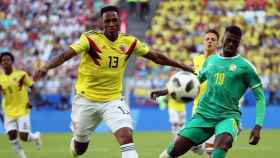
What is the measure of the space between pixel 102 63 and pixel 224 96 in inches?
81.4

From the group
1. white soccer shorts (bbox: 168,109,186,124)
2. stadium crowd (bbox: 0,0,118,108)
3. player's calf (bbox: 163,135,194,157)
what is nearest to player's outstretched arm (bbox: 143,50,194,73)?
player's calf (bbox: 163,135,194,157)

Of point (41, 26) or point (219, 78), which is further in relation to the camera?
point (41, 26)

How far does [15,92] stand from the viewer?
56.7 feet

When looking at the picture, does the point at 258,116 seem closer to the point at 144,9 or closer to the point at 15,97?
the point at 15,97

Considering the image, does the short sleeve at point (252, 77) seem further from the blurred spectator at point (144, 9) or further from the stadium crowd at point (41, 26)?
the blurred spectator at point (144, 9)

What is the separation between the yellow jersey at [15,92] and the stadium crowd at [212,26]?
44.6 feet

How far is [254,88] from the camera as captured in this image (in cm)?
1067

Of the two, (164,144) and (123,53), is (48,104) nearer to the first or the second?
(164,144)

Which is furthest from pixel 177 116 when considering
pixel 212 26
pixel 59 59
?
pixel 212 26

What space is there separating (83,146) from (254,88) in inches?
135

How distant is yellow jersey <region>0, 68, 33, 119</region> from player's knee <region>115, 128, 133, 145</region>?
19.7ft

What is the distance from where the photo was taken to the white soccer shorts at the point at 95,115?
11.7 metres

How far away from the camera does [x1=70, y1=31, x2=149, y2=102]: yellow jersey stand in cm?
1179

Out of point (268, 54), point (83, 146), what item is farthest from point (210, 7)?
point (83, 146)
